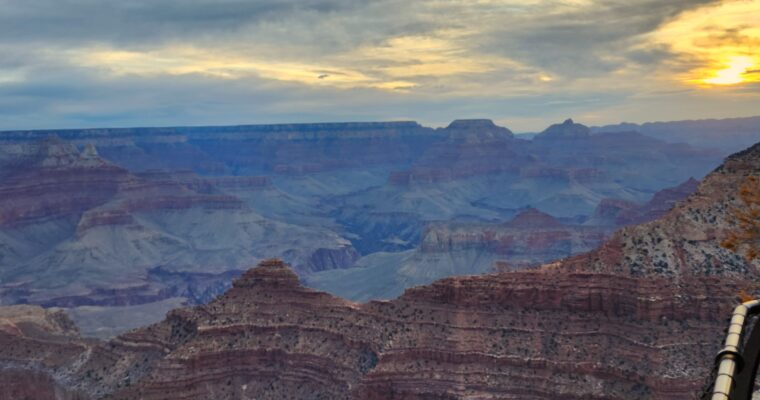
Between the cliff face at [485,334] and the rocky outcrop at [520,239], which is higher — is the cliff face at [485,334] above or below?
above

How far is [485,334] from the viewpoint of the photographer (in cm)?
5819

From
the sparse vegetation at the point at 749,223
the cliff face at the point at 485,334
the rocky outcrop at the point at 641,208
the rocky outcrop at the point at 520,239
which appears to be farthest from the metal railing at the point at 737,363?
the rocky outcrop at the point at 641,208

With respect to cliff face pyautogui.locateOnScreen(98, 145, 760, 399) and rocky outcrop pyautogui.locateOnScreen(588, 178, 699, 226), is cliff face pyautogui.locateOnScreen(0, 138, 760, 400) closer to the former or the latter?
cliff face pyautogui.locateOnScreen(98, 145, 760, 399)

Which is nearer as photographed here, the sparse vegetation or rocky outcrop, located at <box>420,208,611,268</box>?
the sparse vegetation

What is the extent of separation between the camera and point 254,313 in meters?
66.4

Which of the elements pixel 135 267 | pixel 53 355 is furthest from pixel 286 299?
pixel 135 267

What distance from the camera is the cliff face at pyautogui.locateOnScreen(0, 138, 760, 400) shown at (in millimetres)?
54094

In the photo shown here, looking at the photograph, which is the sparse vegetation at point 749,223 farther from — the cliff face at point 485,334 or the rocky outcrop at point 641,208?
the rocky outcrop at point 641,208

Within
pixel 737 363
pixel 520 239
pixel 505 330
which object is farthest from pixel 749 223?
pixel 520 239

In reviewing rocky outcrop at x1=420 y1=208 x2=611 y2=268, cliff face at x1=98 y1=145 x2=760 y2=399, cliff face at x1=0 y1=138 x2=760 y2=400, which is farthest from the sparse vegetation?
rocky outcrop at x1=420 y1=208 x2=611 y2=268

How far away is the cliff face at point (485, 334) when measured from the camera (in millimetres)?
54094

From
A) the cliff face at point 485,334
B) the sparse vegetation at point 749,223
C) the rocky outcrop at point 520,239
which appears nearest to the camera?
the sparse vegetation at point 749,223

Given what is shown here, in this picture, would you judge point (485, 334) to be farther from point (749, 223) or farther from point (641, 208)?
point (641, 208)

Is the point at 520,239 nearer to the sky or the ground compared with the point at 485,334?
nearer to the ground
